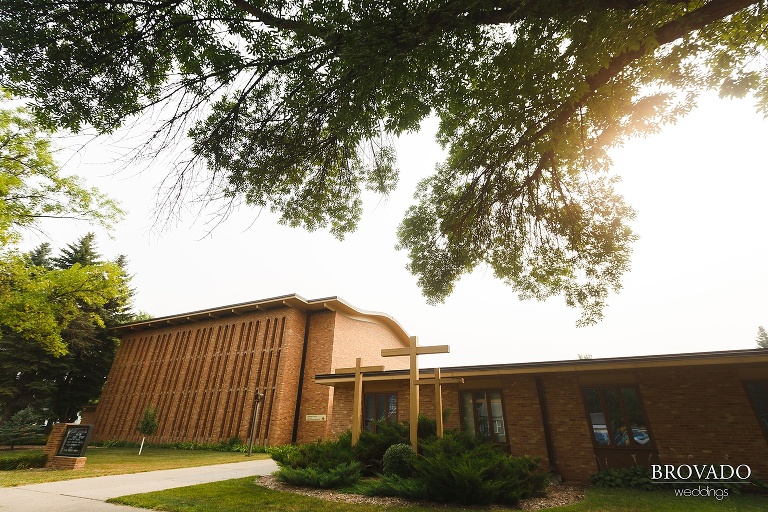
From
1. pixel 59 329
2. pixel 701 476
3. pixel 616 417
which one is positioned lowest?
pixel 701 476

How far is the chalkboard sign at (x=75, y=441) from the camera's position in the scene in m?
11.3

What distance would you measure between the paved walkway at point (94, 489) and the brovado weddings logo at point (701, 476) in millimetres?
10982

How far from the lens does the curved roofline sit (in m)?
21.5

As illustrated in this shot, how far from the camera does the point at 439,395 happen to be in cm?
896

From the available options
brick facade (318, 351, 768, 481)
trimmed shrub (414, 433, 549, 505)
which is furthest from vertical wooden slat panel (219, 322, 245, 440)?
trimmed shrub (414, 433, 549, 505)

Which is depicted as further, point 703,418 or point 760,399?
point 703,418

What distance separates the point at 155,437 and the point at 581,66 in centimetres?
2887

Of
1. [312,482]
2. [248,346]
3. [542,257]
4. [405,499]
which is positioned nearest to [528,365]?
[542,257]

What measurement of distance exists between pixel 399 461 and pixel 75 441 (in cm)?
1128

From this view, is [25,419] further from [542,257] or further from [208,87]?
[542,257]

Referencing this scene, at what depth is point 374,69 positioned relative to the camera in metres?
4.42

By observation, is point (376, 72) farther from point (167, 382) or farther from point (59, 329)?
point (167, 382)

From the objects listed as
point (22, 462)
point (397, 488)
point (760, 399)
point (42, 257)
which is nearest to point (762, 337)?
point (760, 399)

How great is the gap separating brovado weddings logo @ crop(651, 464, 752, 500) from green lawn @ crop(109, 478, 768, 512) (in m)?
0.38
